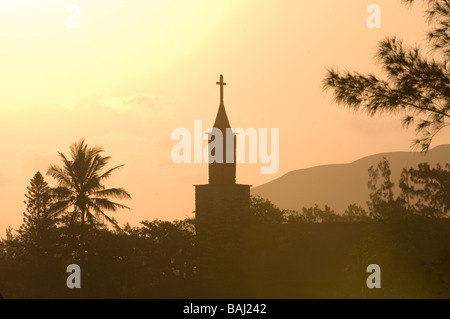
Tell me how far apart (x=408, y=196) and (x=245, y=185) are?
98.6ft

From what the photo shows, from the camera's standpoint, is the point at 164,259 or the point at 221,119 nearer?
the point at 164,259

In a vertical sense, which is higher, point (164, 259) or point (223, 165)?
point (223, 165)

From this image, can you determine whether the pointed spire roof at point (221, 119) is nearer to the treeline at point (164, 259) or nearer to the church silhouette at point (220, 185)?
the church silhouette at point (220, 185)

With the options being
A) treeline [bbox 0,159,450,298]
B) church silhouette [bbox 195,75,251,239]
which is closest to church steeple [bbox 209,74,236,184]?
church silhouette [bbox 195,75,251,239]

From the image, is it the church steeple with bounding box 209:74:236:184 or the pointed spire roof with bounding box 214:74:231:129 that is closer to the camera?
the church steeple with bounding box 209:74:236:184

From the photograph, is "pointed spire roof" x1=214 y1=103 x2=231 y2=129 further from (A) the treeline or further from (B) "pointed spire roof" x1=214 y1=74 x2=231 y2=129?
(A) the treeline

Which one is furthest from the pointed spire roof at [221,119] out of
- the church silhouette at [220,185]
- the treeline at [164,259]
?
the treeline at [164,259]

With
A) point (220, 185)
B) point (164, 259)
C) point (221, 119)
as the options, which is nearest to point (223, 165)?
point (220, 185)

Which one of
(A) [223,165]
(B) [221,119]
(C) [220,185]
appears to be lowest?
(C) [220,185]

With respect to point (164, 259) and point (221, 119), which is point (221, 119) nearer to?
point (221, 119)
